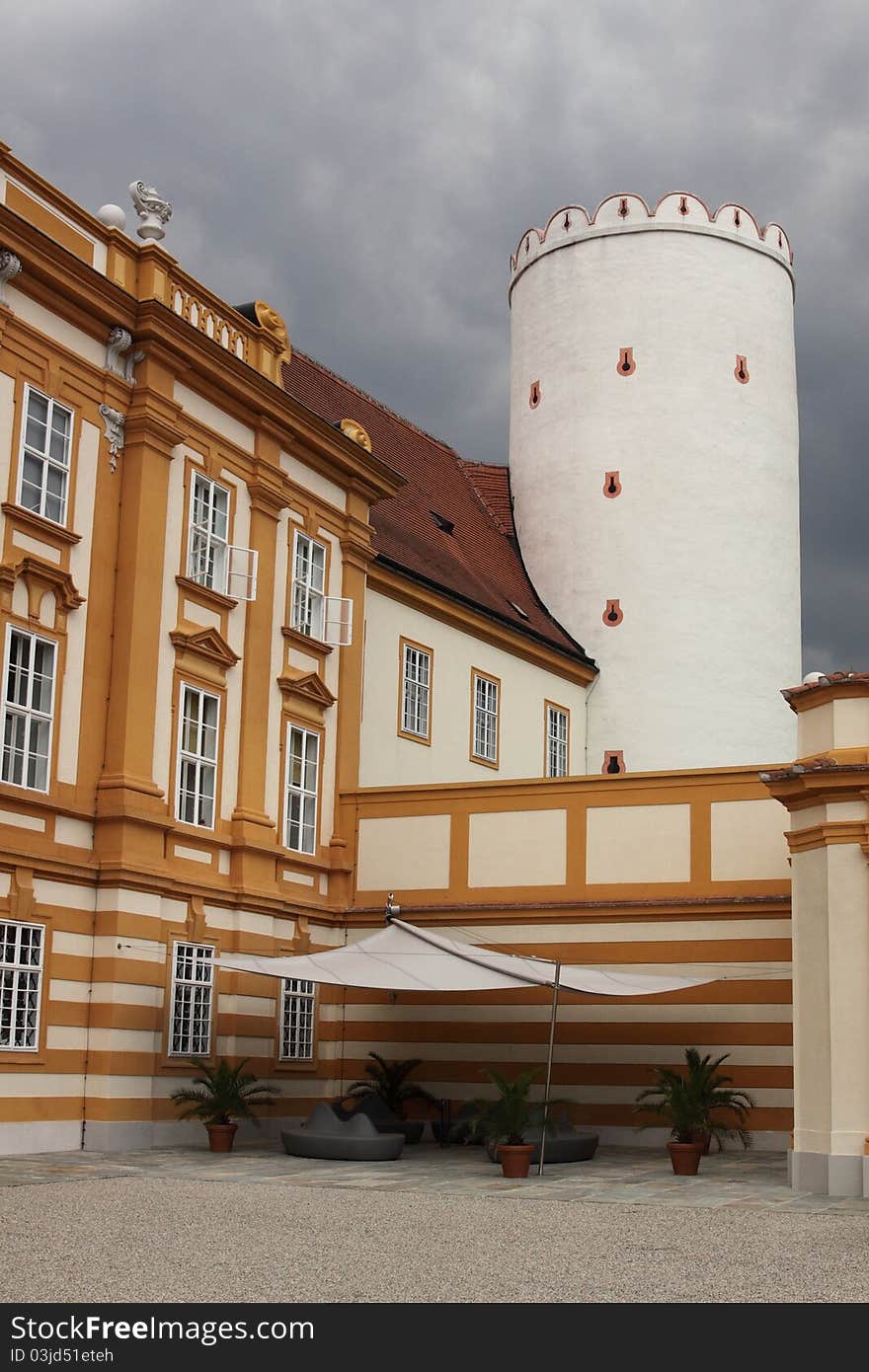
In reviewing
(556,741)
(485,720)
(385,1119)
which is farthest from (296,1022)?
(556,741)

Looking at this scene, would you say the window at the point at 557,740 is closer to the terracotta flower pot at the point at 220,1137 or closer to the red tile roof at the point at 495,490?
the red tile roof at the point at 495,490

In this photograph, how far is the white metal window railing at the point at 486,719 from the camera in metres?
30.1

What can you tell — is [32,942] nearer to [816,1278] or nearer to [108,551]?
[108,551]

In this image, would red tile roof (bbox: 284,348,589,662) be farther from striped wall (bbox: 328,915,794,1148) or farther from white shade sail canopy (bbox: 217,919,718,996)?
white shade sail canopy (bbox: 217,919,718,996)

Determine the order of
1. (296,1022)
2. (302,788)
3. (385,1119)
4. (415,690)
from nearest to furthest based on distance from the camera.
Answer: (385,1119) < (296,1022) < (302,788) < (415,690)

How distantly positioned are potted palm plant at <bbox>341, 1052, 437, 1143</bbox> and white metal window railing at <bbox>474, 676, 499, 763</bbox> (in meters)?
7.59

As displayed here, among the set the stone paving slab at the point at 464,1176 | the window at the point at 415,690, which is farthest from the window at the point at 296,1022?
the window at the point at 415,690

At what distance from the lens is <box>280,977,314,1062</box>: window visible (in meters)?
23.1

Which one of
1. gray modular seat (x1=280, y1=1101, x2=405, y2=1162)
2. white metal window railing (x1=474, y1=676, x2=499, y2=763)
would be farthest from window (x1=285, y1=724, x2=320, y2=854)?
white metal window railing (x1=474, y1=676, x2=499, y2=763)

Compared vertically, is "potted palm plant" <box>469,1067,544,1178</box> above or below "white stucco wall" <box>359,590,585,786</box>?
below

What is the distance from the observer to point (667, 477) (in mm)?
35625

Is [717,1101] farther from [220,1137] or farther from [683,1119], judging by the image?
[220,1137]

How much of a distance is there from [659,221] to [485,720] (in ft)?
44.2

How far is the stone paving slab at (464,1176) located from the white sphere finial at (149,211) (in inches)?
447
